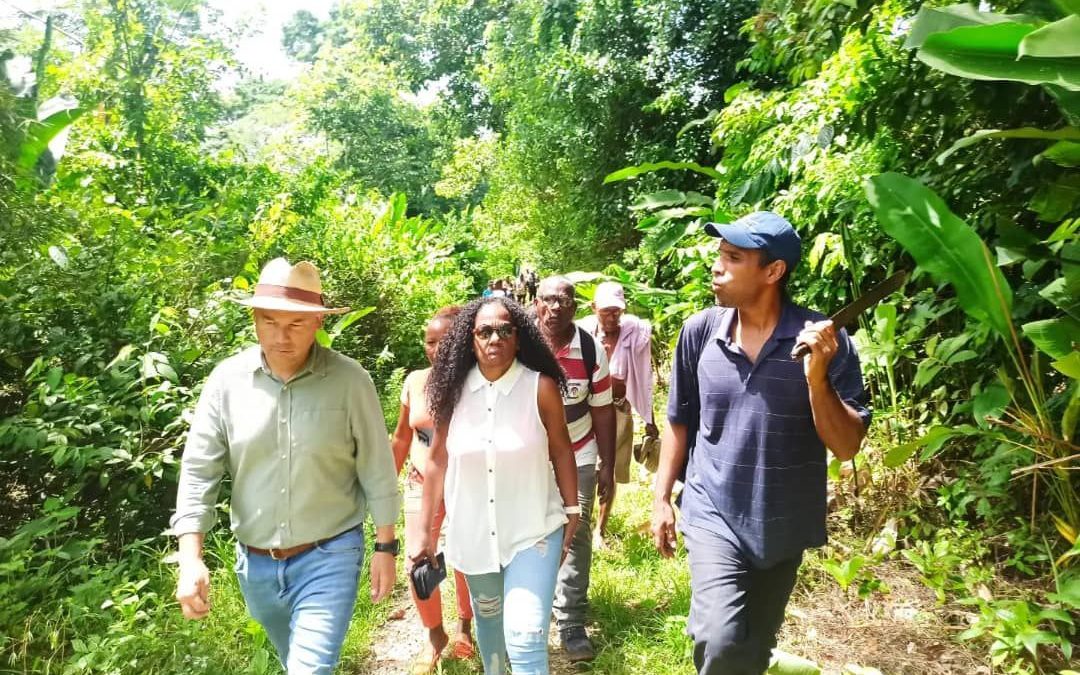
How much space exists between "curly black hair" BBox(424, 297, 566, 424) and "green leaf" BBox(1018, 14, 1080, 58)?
1.90 meters

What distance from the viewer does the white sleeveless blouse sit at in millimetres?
2764

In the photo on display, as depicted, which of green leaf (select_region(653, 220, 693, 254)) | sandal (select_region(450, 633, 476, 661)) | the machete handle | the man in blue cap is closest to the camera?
the machete handle

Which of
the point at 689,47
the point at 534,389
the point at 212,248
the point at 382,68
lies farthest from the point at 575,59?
the point at 382,68

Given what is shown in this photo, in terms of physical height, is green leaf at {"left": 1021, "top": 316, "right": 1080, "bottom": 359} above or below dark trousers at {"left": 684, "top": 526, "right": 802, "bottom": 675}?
above

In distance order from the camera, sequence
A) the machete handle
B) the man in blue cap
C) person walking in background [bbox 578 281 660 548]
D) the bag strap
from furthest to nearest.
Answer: person walking in background [bbox 578 281 660 548], the bag strap, the man in blue cap, the machete handle

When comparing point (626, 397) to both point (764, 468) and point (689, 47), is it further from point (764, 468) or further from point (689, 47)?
point (689, 47)

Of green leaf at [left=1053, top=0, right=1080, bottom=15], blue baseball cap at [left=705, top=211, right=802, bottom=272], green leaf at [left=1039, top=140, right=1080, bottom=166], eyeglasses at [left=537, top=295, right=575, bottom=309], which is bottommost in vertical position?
eyeglasses at [left=537, top=295, right=575, bottom=309]

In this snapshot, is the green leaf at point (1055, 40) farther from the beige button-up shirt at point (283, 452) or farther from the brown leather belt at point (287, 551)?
the brown leather belt at point (287, 551)

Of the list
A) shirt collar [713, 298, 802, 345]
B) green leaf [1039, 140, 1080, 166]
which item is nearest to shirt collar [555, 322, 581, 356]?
shirt collar [713, 298, 802, 345]

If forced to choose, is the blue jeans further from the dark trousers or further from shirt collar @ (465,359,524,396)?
the dark trousers

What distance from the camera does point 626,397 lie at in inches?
195

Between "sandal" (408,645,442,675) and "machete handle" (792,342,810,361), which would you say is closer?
"machete handle" (792,342,810,361)

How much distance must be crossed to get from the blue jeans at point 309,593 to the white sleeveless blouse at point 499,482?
39 centimetres

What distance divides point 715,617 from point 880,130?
127 inches
